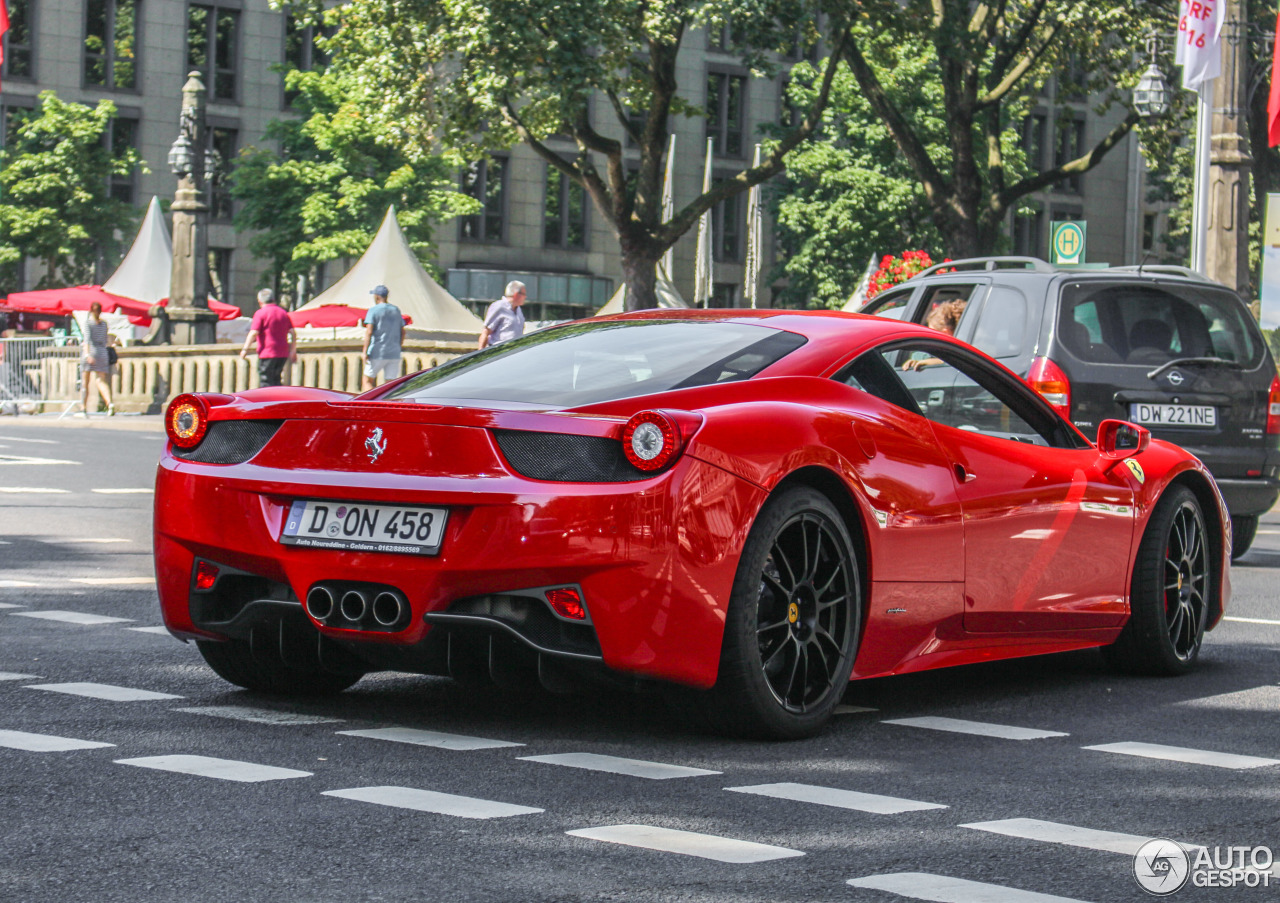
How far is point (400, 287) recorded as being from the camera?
35.6 m

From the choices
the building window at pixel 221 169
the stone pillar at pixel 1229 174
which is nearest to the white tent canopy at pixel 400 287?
the stone pillar at pixel 1229 174

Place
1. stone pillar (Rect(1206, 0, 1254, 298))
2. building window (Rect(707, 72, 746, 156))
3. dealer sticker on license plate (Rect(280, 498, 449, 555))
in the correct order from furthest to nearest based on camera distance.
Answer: building window (Rect(707, 72, 746, 156)), stone pillar (Rect(1206, 0, 1254, 298)), dealer sticker on license plate (Rect(280, 498, 449, 555))

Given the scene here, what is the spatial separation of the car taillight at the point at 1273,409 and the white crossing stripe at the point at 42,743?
8.28 m

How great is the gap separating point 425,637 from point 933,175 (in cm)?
2037

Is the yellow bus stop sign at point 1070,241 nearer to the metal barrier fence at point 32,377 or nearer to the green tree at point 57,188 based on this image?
the metal barrier fence at point 32,377

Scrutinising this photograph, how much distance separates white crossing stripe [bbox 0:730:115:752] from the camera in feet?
16.4

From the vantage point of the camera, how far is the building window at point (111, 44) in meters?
53.1

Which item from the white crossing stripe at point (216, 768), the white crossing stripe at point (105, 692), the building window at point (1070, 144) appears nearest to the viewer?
the white crossing stripe at point (216, 768)

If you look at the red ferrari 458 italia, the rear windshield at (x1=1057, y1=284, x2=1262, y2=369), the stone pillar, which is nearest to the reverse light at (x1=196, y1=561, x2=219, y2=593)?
the red ferrari 458 italia

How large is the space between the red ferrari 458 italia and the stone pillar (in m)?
13.0

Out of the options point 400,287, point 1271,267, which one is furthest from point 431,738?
point 400,287

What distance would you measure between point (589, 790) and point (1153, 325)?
727 centimetres

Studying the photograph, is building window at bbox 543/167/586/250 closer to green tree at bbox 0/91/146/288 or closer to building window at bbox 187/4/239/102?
building window at bbox 187/4/239/102

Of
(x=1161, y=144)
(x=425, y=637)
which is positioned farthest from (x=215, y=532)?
(x=1161, y=144)
